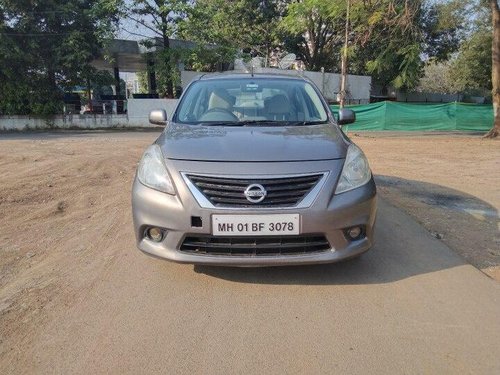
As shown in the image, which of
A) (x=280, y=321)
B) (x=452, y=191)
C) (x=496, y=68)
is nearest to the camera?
(x=280, y=321)

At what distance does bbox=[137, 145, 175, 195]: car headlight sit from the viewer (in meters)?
3.32

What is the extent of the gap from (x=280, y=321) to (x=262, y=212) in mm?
735

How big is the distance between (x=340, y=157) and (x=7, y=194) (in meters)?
5.11

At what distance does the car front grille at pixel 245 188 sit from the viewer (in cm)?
316

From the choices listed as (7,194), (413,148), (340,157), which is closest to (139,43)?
(413,148)

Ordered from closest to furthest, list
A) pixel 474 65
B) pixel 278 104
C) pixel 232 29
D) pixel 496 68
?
1. pixel 278 104
2. pixel 496 68
3. pixel 232 29
4. pixel 474 65

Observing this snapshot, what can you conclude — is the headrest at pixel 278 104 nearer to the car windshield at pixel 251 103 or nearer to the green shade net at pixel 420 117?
the car windshield at pixel 251 103

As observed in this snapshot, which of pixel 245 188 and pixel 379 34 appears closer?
pixel 245 188

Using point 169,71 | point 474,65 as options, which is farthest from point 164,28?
point 474,65

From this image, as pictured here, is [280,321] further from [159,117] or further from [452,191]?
[452,191]

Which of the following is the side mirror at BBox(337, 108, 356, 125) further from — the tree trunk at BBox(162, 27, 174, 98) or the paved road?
the tree trunk at BBox(162, 27, 174, 98)

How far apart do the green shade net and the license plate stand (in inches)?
711

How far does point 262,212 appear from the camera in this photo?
3119mm

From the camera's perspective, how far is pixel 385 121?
2064 cm
